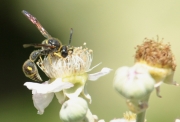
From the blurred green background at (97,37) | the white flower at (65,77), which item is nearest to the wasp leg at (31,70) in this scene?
the white flower at (65,77)

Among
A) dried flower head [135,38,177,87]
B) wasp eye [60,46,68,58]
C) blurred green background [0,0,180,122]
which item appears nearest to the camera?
dried flower head [135,38,177,87]

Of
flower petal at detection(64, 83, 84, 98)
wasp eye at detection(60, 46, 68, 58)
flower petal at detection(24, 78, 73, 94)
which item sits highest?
wasp eye at detection(60, 46, 68, 58)

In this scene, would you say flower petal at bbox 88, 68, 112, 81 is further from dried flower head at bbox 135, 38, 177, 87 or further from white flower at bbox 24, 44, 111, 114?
dried flower head at bbox 135, 38, 177, 87

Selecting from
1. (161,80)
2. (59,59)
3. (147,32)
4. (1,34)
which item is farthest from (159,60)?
(1,34)


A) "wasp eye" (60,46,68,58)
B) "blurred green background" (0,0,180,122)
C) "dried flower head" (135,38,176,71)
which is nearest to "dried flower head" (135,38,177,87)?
"dried flower head" (135,38,176,71)

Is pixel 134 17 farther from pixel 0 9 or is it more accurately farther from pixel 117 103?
pixel 0 9

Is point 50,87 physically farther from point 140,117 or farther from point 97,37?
point 97,37
